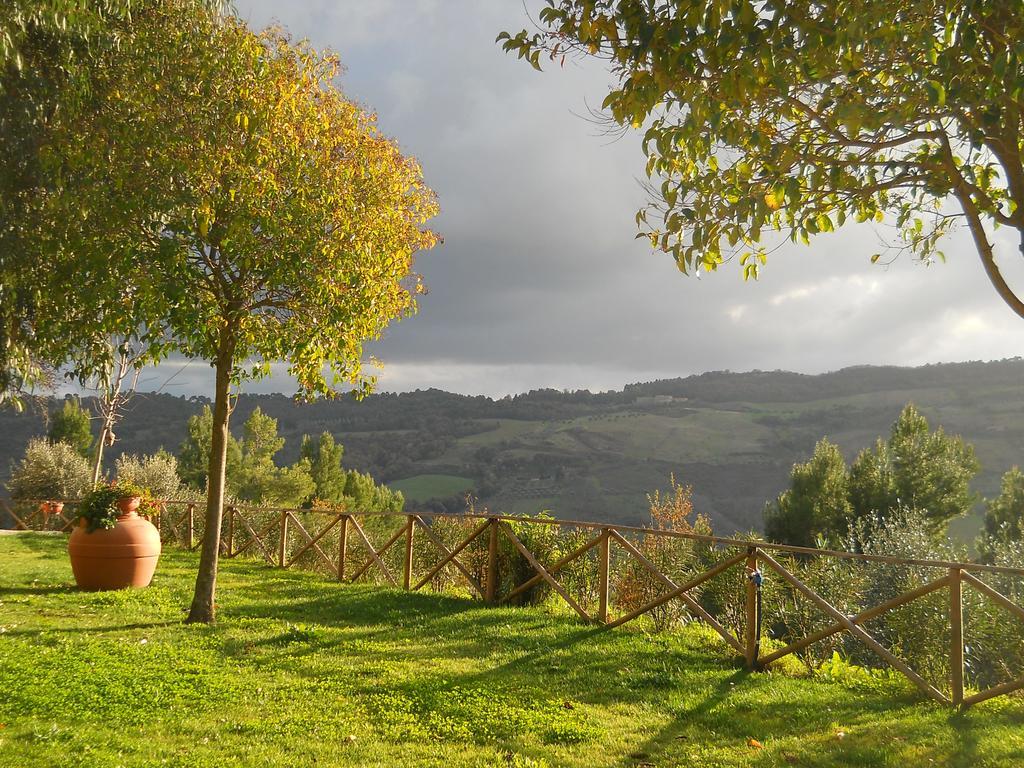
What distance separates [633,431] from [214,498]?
86.6 m

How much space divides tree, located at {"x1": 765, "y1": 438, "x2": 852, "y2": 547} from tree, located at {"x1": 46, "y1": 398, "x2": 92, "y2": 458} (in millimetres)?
36413

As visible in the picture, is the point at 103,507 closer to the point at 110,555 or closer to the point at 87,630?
the point at 110,555

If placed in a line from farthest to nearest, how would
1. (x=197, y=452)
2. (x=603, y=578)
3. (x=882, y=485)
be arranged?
(x=197, y=452) < (x=882, y=485) < (x=603, y=578)

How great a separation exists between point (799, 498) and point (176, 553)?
84.0 ft

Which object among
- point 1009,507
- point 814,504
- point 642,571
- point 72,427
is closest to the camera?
point 642,571

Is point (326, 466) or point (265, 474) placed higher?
point (326, 466)

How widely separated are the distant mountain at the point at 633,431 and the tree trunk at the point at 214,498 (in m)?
47.9

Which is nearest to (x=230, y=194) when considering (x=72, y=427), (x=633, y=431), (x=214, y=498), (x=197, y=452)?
(x=214, y=498)

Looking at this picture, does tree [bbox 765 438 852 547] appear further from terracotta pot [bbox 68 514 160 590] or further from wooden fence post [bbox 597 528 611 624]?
terracotta pot [bbox 68 514 160 590]

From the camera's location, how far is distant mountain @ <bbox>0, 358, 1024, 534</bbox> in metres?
66.8

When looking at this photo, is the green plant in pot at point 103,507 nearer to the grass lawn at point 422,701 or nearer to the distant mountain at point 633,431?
the grass lawn at point 422,701

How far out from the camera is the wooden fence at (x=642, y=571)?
20.3 ft

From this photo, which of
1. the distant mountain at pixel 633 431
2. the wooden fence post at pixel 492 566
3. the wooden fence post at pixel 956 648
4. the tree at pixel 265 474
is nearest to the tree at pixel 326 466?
the tree at pixel 265 474

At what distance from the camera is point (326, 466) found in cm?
5178
